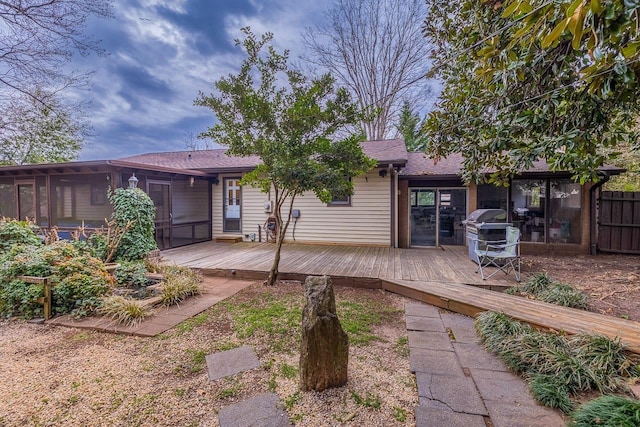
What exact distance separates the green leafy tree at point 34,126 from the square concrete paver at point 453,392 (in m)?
6.86

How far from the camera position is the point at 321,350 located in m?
2.31

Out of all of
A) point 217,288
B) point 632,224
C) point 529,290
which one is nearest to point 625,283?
point 529,290

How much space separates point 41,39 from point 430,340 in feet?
22.9

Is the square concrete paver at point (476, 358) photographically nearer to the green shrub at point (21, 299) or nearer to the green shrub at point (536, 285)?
the green shrub at point (536, 285)

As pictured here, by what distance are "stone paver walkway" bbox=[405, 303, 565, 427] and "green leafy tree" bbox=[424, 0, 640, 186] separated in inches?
78.2

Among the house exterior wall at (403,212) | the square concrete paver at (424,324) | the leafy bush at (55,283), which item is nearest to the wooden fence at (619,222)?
the house exterior wall at (403,212)

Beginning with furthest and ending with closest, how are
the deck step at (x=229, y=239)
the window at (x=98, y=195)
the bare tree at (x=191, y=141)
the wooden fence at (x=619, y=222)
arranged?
the bare tree at (x=191, y=141) < the window at (x=98, y=195) < the deck step at (x=229, y=239) < the wooden fence at (x=619, y=222)

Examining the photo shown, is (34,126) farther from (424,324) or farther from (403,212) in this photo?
(424,324)

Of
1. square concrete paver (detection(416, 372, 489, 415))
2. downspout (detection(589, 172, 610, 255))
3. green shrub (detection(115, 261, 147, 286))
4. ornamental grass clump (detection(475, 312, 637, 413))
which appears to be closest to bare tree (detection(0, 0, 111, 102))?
green shrub (detection(115, 261, 147, 286))

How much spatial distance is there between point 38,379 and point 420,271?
5.31 meters

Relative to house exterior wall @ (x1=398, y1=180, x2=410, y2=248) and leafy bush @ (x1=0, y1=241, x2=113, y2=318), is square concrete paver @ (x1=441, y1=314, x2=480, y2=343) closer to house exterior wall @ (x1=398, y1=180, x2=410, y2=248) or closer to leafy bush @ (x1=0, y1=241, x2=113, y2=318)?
leafy bush @ (x1=0, y1=241, x2=113, y2=318)

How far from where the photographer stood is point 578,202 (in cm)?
781

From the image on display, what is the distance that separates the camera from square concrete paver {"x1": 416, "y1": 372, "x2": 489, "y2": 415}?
6.88 ft

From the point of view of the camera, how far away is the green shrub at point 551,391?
207 cm
